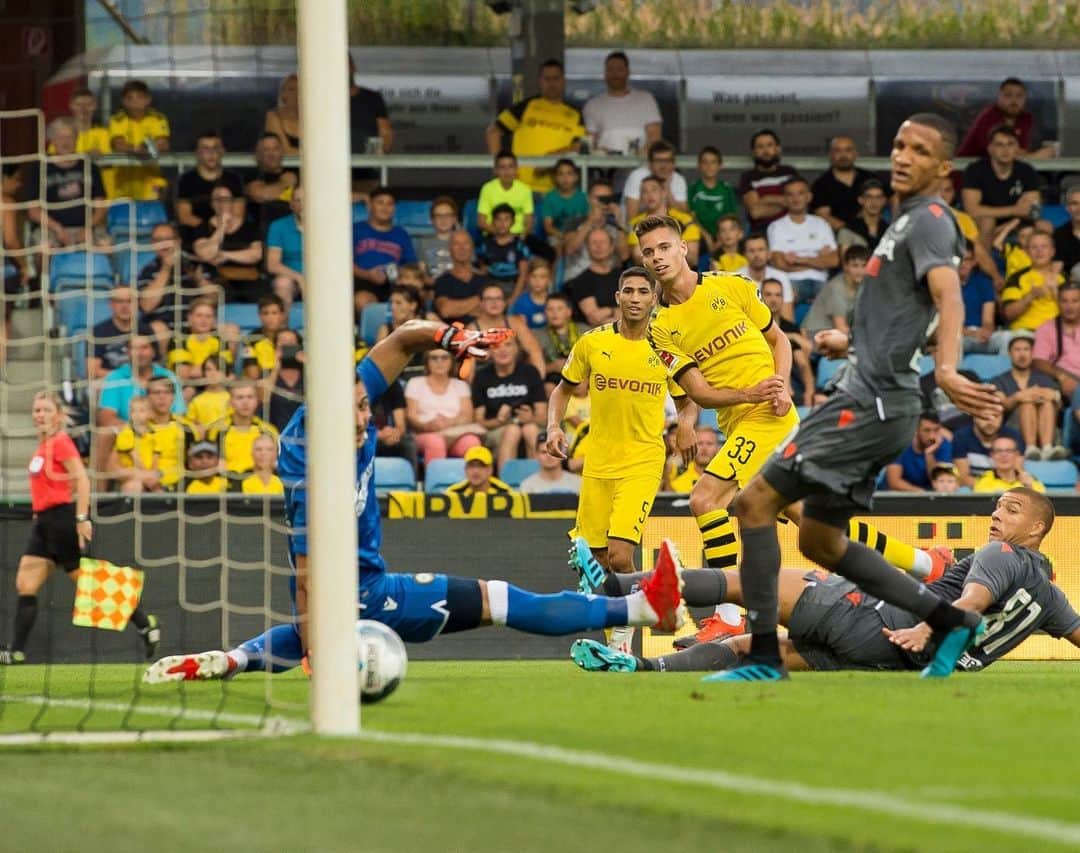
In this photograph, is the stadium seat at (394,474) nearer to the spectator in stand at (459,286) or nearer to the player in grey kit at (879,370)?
the spectator in stand at (459,286)

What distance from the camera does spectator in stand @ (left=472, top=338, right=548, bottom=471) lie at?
15453 millimetres

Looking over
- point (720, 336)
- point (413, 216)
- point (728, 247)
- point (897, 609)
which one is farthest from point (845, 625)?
point (413, 216)

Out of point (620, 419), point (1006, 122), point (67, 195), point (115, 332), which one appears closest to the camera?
point (620, 419)

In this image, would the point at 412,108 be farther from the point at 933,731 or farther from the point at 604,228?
the point at 933,731

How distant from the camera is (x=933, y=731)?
20.5 feet

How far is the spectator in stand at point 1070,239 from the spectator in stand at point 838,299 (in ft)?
7.25

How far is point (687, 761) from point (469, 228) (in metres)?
12.8

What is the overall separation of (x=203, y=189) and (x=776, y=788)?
13.0 m

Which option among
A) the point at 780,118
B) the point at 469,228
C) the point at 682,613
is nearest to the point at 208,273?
the point at 469,228

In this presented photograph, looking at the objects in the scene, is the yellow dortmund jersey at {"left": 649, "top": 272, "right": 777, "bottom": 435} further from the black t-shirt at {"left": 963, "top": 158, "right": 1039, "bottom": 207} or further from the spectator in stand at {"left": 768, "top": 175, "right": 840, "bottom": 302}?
the black t-shirt at {"left": 963, "top": 158, "right": 1039, "bottom": 207}

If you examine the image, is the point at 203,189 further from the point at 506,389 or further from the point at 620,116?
the point at 620,116

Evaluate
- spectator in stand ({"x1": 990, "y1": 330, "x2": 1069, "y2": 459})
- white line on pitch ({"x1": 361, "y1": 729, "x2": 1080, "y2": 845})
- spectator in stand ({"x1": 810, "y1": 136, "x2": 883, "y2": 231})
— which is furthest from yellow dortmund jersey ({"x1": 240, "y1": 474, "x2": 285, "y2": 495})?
white line on pitch ({"x1": 361, "y1": 729, "x2": 1080, "y2": 845})

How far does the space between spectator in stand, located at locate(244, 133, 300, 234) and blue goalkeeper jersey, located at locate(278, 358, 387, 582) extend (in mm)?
8858

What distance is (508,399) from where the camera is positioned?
15.7 meters
